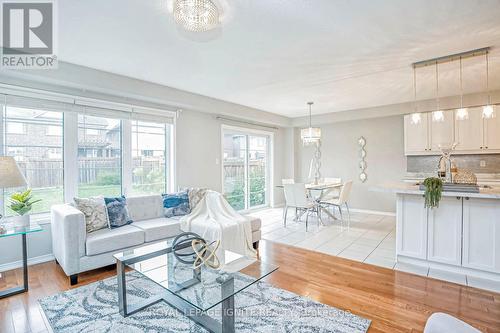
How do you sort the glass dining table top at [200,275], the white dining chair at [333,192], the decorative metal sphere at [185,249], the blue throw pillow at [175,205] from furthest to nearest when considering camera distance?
the white dining chair at [333,192] → the blue throw pillow at [175,205] → the decorative metal sphere at [185,249] → the glass dining table top at [200,275]

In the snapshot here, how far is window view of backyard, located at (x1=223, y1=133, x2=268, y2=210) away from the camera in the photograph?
595cm

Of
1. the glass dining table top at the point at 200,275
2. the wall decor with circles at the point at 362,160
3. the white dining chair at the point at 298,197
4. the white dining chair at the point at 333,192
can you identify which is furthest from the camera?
the wall decor with circles at the point at 362,160

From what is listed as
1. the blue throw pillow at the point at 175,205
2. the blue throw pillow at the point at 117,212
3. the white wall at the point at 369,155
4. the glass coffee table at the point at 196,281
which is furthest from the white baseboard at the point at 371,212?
the blue throw pillow at the point at 117,212

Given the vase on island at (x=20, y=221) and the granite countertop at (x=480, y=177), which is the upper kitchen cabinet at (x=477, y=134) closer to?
the granite countertop at (x=480, y=177)

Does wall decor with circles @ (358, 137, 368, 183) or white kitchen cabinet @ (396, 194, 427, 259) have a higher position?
wall decor with circles @ (358, 137, 368, 183)

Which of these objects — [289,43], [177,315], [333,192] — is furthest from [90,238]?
[333,192]

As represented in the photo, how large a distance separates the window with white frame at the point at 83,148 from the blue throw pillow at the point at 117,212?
65 cm

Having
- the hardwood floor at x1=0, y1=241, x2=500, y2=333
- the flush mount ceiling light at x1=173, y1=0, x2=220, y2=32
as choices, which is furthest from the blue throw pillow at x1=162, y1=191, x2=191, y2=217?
the flush mount ceiling light at x1=173, y1=0, x2=220, y2=32

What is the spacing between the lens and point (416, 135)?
5301 mm

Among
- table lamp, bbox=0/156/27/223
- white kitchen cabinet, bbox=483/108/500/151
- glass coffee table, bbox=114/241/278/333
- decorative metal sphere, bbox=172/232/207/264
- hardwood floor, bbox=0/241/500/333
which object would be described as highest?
white kitchen cabinet, bbox=483/108/500/151

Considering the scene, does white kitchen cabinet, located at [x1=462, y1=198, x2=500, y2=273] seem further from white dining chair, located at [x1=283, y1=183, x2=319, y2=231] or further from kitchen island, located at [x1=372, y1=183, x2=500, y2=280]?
white dining chair, located at [x1=283, y1=183, x2=319, y2=231]

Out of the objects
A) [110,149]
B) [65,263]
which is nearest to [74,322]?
[65,263]

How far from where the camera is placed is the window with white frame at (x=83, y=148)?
3186 mm

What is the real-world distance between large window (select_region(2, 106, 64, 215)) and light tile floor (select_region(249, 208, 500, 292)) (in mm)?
3162
